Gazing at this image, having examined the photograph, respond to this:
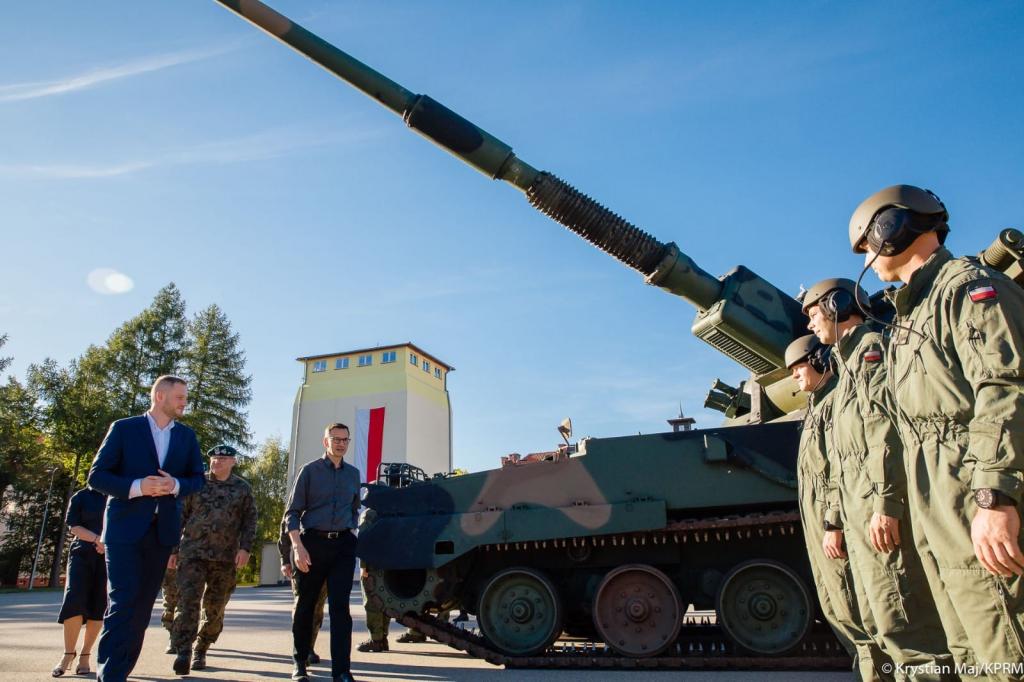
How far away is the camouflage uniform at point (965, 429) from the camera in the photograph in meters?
2.35

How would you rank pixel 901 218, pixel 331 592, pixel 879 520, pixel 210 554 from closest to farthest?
pixel 901 218 → pixel 879 520 → pixel 331 592 → pixel 210 554

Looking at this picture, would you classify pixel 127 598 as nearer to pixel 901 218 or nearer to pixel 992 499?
pixel 992 499

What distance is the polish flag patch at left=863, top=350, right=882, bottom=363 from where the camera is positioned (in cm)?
365

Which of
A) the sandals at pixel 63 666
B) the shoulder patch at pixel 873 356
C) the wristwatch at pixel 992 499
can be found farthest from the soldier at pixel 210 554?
the wristwatch at pixel 992 499

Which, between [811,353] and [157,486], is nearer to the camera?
[157,486]

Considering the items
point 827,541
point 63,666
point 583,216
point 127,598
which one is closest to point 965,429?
point 827,541

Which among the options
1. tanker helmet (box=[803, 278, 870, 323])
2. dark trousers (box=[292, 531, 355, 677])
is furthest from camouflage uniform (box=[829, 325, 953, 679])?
dark trousers (box=[292, 531, 355, 677])

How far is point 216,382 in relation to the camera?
136 feet

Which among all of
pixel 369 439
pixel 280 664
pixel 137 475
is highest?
pixel 369 439

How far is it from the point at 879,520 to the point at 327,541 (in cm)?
391

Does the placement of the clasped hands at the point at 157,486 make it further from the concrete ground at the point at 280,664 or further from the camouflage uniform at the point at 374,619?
the camouflage uniform at the point at 374,619

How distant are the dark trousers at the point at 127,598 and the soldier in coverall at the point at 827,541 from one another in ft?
12.1

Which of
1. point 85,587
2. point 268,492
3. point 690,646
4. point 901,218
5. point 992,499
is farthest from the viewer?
point 268,492

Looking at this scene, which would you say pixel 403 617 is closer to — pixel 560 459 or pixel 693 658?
pixel 560 459
